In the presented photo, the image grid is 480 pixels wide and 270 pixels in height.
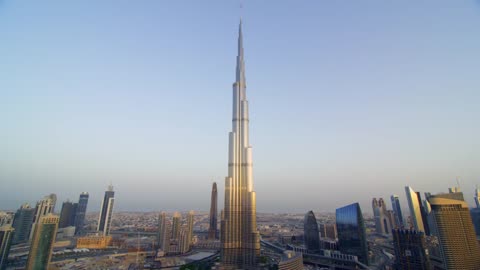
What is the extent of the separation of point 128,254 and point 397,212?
35.7 meters

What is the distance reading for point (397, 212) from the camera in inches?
1364

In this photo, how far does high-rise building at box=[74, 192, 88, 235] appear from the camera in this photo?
31266 millimetres

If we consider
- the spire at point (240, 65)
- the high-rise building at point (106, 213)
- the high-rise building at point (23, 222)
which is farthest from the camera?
the high-rise building at point (106, 213)

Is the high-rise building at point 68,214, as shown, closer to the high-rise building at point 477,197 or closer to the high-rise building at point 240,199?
the high-rise building at point 240,199

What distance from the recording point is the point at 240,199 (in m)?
20.8

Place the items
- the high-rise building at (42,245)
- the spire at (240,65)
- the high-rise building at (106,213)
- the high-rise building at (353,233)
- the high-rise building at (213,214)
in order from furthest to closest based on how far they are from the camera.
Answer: the high-rise building at (106,213) → the high-rise building at (213,214) → the spire at (240,65) → the high-rise building at (353,233) → the high-rise building at (42,245)

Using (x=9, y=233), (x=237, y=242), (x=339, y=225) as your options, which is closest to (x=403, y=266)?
(x=339, y=225)

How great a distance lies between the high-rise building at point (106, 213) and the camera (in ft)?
105

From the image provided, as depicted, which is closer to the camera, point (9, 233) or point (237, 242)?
point (9, 233)

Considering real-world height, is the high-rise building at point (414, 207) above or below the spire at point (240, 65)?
below

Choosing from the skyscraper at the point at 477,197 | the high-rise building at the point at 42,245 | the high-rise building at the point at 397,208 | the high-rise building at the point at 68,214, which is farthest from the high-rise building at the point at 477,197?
the high-rise building at the point at 68,214

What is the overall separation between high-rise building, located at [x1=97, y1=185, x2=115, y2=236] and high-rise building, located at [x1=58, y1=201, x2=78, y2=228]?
10.9 feet

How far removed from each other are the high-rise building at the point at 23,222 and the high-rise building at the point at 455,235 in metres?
31.9

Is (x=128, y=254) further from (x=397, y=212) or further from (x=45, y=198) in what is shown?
(x=397, y=212)
